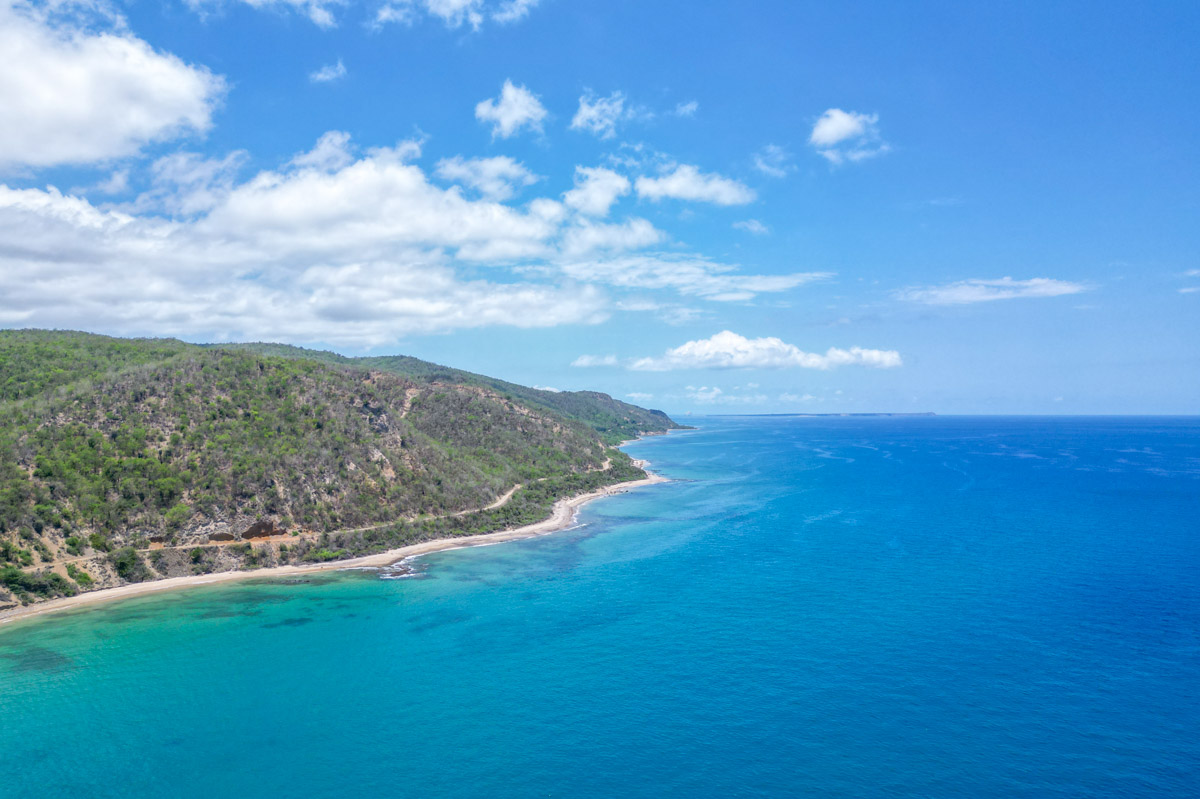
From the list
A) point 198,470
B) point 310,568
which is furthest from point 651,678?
point 198,470

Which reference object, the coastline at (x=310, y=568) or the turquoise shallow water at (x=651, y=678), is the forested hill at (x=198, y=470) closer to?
the coastline at (x=310, y=568)

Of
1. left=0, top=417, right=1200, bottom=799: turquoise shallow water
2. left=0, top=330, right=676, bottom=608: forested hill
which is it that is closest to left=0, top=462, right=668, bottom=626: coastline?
left=0, top=330, right=676, bottom=608: forested hill

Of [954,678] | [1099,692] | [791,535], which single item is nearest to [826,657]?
[954,678]

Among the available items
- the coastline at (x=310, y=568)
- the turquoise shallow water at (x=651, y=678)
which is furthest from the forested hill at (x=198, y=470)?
the turquoise shallow water at (x=651, y=678)

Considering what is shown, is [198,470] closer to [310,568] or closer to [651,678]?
[310,568]

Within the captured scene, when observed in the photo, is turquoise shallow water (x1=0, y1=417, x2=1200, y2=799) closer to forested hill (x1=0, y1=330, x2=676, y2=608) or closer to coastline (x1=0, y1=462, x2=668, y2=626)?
coastline (x1=0, y1=462, x2=668, y2=626)

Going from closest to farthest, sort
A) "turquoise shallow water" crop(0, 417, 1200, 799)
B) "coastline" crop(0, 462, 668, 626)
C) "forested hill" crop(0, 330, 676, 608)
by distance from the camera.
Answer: "turquoise shallow water" crop(0, 417, 1200, 799), "coastline" crop(0, 462, 668, 626), "forested hill" crop(0, 330, 676, 608)

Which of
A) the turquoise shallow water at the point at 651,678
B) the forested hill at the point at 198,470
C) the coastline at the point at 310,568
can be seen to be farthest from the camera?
the forested hill at the point at 198,470
